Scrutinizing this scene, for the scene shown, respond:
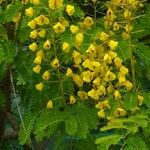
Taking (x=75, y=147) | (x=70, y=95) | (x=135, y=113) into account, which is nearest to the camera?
(x=135, y=113)

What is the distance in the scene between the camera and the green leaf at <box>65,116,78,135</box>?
96.4 inches

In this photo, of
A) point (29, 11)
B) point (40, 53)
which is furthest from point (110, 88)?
point (29, 11)

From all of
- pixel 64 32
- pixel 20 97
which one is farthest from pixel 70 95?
pixel 20 97

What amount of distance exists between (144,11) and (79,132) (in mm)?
927

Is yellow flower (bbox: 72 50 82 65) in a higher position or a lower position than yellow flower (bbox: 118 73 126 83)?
higher

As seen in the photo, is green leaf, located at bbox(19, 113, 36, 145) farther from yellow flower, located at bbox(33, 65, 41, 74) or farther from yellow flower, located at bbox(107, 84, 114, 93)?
yellow flower, located at bbox(107, 84, 114, 93)

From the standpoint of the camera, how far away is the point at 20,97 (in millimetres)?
3244

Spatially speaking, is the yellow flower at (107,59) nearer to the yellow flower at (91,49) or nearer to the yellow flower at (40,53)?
the yellow flower at (91,49)

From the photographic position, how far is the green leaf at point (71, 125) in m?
2.45

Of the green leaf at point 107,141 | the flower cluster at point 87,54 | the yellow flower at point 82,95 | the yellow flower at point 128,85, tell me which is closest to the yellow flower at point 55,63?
the flower cluster at point 87,54

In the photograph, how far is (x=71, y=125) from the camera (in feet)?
8.14

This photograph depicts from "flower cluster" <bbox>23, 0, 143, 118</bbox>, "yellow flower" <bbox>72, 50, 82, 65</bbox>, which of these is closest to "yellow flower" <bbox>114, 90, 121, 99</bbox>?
"flower cluster" <bbox>23, 0, 143, 118</bbox>

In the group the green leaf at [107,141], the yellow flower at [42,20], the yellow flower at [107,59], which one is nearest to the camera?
the green leaf at [107,141]

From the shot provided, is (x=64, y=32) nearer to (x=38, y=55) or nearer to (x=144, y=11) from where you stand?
(x=38, y=55)
